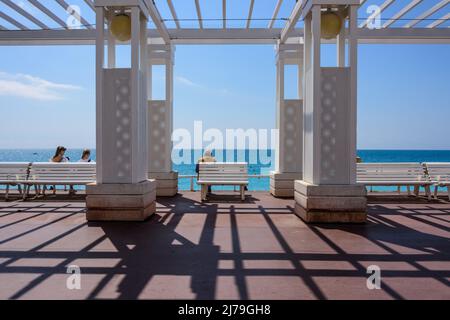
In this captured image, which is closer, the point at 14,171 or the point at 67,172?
the point at 67,172

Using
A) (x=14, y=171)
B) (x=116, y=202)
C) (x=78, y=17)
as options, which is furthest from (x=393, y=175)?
(x=14, y=171)

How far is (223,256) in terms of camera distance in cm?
432

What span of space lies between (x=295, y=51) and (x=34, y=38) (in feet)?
26.1

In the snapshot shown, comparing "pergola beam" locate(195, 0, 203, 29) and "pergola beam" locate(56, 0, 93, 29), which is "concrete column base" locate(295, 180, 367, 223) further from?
"pergola beam" locate(56, 0, 93, 29)

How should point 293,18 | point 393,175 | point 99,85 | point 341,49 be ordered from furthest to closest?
point 393,175, point 293,18, point 341,49, point 99,85

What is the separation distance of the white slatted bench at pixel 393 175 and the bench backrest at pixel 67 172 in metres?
7.35

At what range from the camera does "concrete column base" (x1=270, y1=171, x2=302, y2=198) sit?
32.7ft

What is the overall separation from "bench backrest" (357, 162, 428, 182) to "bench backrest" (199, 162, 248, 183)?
3.25m

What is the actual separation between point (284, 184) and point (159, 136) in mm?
3946

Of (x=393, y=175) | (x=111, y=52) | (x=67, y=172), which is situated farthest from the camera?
(x=393, y=175)

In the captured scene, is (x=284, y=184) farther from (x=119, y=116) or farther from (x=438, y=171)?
(x=119, y=116)

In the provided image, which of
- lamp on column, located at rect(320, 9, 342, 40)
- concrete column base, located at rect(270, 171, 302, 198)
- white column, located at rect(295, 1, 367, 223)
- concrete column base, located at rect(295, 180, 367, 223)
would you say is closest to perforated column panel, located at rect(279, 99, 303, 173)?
concrete column base, located at rect(270, 171, 302, 198)
